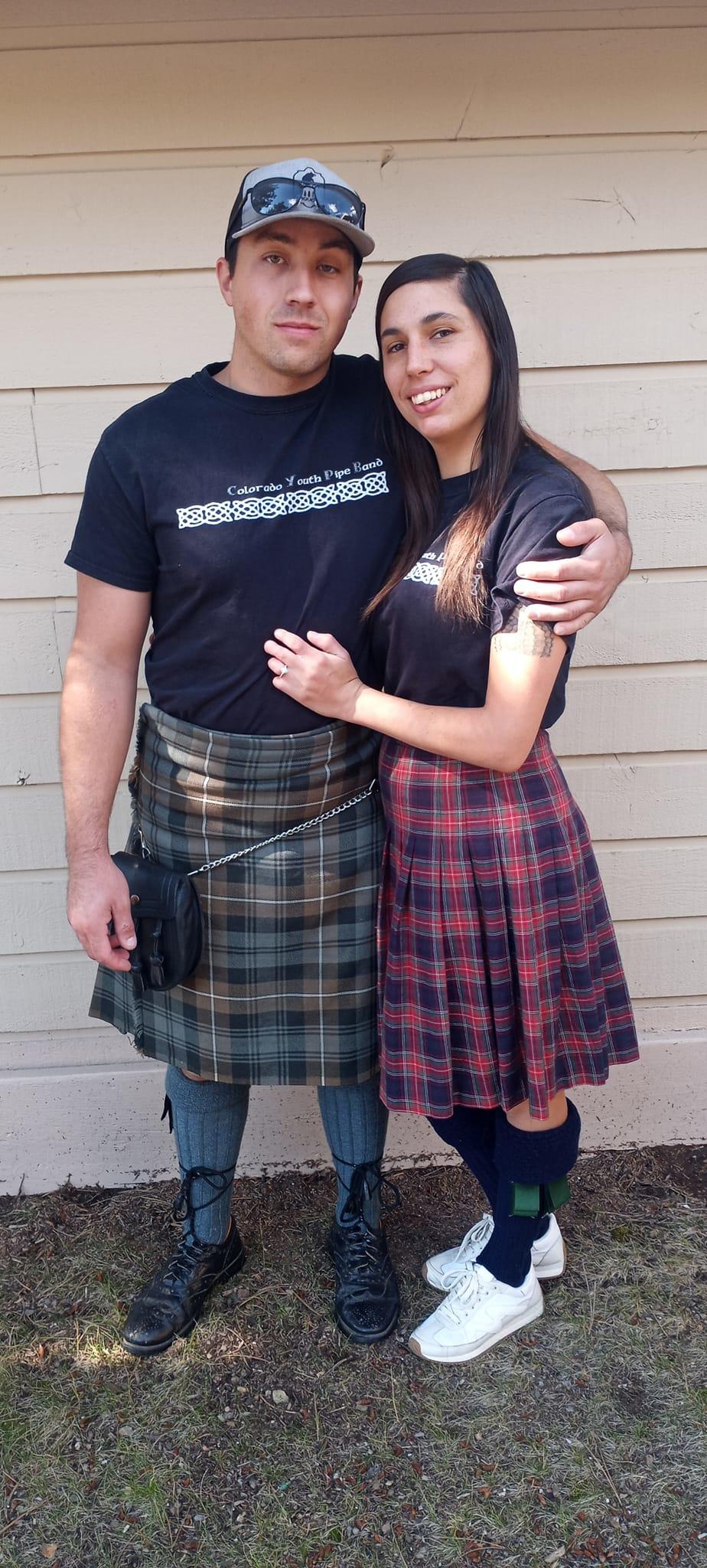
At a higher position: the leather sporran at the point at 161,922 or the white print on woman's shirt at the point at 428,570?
the white print on woman's shirt at the point at 428,570

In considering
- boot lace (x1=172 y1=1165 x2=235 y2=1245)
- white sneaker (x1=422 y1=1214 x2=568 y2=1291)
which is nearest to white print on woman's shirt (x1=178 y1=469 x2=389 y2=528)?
boot lace (x1=172 y1=1165 x2=235 y2=1245)

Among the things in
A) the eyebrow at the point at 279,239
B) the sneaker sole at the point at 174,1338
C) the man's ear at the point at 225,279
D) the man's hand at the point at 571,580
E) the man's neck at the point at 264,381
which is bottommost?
the sneaker sole at the point at 174,1338

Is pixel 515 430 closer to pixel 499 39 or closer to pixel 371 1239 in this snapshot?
pixel 499 39

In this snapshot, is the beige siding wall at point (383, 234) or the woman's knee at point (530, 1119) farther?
the beige siding wall at point (383, 234)

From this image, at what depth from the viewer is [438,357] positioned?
152cm

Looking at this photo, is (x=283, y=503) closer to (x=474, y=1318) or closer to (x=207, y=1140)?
(x=207, y=1140)

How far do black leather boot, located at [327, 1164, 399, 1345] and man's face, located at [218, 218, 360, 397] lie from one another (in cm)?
141

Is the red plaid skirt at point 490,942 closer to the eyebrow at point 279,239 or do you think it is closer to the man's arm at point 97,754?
the man's arm at point 97,754

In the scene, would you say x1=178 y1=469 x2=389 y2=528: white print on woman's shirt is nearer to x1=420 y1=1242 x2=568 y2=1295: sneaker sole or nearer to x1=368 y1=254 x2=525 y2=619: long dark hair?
x1=368 y1=254 x2=525 y2=619: long dark hair

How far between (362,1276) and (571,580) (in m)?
1.32

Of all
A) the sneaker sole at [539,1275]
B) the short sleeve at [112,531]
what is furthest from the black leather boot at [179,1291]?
the short sleeve at [112,531]

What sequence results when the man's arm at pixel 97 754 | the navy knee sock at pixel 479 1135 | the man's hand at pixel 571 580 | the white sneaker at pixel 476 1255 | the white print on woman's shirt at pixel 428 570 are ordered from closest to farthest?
1. the man's hand at pixel 571 580
2. the white print on woman's shirt at pixel 428 570
3. the man's arm at pixel 97 754
4. the navy knee sock at pixel 479 1135
5. the white sneaker at pixel 476 1255

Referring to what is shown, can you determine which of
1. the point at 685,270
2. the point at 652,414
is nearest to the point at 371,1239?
the point at 652,414

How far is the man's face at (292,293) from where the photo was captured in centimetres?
158
